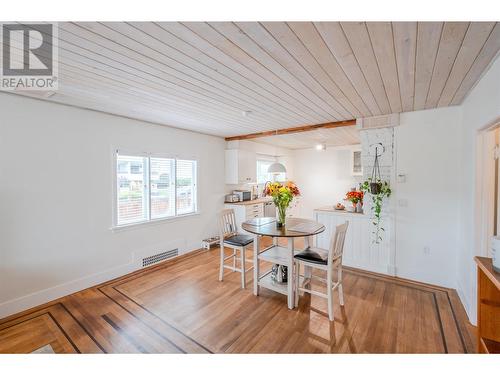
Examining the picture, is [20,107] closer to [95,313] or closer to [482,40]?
[95,313]

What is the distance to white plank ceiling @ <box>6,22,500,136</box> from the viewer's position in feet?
4.68

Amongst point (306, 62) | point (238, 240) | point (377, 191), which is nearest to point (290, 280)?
point (238, 240)

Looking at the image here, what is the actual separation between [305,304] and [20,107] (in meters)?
3.94

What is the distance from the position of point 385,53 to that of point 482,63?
873mm

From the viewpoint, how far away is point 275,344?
2053mm

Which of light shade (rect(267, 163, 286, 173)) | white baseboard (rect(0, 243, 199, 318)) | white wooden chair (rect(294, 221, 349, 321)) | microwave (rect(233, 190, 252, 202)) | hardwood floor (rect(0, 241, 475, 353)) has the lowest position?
hardwood floor (rect(0, 241, 475, 353))

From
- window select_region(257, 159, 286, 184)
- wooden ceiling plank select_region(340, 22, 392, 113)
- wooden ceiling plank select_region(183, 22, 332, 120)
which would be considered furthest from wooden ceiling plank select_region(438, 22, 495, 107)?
window select_region(257, 159, 286, 184)

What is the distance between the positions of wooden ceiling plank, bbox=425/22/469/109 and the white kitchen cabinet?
3.66m

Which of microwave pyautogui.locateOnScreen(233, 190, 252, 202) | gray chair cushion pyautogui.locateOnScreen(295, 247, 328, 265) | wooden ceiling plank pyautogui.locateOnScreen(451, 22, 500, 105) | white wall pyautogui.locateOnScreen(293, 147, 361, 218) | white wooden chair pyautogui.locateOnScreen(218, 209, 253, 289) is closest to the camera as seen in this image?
wooden ceiling plank pyautogui.locateOnScreen(451, 22, 500, 105)

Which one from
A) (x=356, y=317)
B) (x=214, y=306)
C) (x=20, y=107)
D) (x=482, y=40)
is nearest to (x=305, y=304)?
(x=356, y=317)

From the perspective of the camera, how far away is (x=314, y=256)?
107 inches

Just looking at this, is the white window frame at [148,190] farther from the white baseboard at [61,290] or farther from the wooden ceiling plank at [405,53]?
the wooden ceiling plank at [405,53]

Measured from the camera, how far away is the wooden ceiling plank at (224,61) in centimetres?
142

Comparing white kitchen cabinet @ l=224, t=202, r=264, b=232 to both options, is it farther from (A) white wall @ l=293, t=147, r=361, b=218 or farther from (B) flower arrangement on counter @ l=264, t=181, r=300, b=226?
(A) white wall @ l=293, t=147, r=361, b=218
